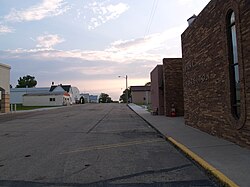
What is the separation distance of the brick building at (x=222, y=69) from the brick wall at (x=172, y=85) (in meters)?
10.5

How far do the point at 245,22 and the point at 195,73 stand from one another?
245 inches

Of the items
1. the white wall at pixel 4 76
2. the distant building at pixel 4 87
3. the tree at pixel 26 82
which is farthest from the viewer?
the tree at pixel 26 82

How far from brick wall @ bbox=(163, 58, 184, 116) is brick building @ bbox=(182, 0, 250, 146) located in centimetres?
1051

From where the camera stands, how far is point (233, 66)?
10508 millimetres

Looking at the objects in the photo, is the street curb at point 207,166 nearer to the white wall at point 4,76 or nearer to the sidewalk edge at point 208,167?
the sidewalk edge at point 208,167

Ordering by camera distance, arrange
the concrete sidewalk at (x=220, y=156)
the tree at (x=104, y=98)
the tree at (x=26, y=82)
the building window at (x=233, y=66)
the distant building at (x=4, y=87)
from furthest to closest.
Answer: the tree at (x=104, y=98) < the tree at (x=26, y=82) < the distant building at (x=4, y=87) < the building window at (x=233, y=66) < the concrete sidewalk at (x=220, y=156)

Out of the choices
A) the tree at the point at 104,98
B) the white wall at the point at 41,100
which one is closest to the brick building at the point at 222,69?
the white wall at the point at 41,100

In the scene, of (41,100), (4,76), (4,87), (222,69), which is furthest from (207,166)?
(41,100)

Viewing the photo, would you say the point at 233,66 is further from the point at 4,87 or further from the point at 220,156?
the point at 4,87

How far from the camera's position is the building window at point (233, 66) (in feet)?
33.7

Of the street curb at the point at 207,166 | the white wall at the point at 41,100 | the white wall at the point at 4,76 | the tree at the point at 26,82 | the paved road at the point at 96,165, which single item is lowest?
the paved road at the point at 96,165

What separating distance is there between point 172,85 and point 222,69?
50.7ft

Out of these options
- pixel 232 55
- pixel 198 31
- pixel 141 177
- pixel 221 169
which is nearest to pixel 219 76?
pixel 232 55

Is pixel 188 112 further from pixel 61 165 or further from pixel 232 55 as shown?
pixel 61 165
